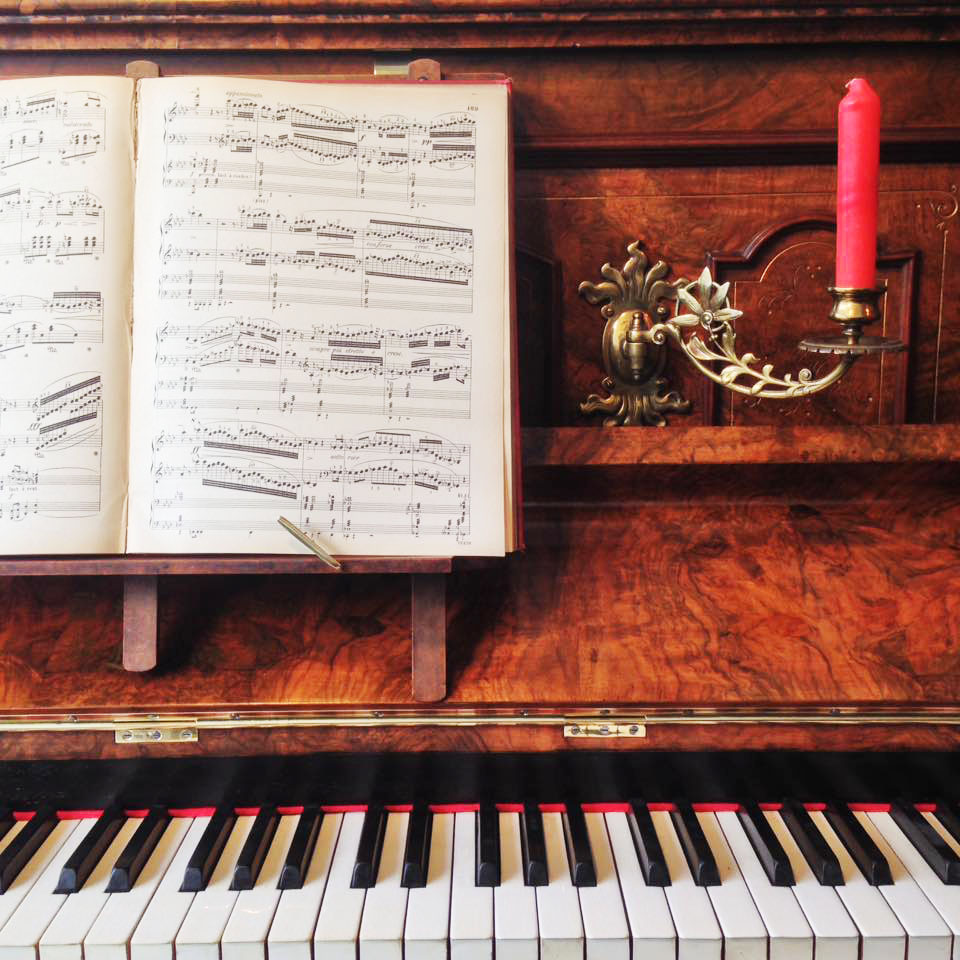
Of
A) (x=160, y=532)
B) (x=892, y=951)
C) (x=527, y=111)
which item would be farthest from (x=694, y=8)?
(x=892, y=951)

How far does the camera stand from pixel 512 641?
1260 millimetres

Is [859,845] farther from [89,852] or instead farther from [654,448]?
[89,852]

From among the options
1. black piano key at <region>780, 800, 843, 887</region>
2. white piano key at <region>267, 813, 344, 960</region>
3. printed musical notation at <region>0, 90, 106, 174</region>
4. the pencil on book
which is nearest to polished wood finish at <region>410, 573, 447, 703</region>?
the pencil on book

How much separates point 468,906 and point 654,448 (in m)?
0.64

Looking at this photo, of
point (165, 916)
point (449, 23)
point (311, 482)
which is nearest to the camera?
point (165, 916)

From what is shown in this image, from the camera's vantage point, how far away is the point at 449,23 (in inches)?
49.4

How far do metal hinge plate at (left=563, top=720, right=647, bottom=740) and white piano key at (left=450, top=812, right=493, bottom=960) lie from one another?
18cm

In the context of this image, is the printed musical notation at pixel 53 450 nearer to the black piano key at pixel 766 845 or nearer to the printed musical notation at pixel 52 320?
the printed musical notation at pixel 52 320

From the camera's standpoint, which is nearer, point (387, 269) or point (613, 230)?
point (387, 269)

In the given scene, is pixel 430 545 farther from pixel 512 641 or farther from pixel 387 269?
pixel 387 269

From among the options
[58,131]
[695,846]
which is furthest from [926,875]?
[58,131]

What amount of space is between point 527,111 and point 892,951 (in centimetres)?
122

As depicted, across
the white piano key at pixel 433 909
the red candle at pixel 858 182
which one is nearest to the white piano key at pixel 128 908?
the white piano key at pixel 433 909

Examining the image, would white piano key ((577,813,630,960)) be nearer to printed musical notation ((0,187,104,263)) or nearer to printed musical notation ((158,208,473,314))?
printed musical notation ((158,208,473,314))
